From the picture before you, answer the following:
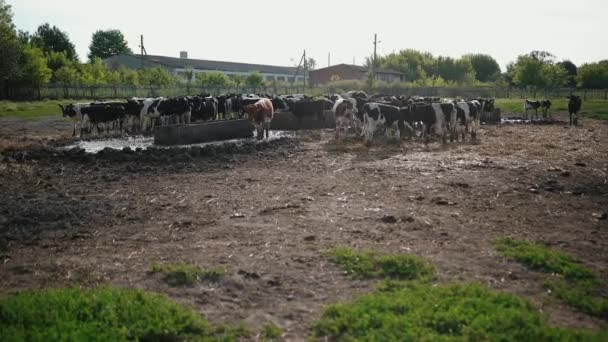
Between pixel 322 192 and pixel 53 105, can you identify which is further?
pixel 53 105

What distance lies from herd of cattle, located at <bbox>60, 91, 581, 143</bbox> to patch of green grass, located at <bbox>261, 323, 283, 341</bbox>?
14.4m

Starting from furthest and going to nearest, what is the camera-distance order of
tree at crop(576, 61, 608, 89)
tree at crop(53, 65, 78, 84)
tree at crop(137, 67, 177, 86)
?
tree at crop(576, 61, 608, 89) < tree at crop(137, 67, 177, 86) < tree at crop(53, 65, 78, 84)

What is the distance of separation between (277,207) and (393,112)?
36.0ft

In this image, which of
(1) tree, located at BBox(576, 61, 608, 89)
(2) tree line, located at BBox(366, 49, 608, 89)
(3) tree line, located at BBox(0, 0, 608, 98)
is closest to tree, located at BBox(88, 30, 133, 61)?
(3) tree line, located at BBox(0, 0, 608, 98)

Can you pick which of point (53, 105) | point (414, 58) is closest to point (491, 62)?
point (414, 58)

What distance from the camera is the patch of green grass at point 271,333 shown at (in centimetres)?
471

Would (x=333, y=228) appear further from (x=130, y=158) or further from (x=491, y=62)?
(x=491, y=62)

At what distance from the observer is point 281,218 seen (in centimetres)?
866

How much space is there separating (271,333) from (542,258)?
3673 mm

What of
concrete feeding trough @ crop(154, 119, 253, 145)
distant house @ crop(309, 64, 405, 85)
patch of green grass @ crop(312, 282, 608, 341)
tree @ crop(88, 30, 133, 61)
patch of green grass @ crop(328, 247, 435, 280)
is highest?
tree @ crop(88, 30, 133, 61)

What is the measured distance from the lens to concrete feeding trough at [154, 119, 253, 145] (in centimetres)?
1816

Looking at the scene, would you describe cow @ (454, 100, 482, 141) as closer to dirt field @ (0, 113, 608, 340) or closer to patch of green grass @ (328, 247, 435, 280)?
dirt field @ (0, 113, 608, 340)

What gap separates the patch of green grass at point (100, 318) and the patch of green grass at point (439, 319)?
1.07 meters

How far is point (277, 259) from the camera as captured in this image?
6699mm
